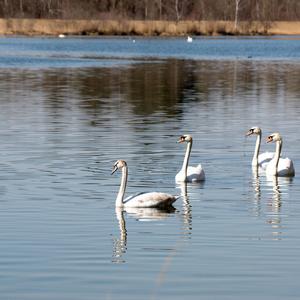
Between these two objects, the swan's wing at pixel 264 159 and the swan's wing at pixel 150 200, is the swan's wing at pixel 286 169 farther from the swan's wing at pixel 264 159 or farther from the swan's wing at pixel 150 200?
the swan's wing at pixel 150 200

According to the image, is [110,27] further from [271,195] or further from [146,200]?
[146,200]

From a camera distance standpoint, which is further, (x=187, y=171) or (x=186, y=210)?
(x=187, y=171)

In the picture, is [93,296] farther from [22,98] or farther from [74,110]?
[22,98]

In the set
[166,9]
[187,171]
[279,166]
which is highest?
[187,171]

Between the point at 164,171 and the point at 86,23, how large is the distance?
235 ft

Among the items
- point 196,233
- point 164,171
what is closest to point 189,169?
point 164,171

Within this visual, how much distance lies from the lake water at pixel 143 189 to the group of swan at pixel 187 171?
0.57 ft

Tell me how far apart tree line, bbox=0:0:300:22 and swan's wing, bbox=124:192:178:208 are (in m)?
82.8

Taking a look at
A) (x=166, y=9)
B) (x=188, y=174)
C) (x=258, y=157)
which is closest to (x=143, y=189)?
(x=188, y=174)

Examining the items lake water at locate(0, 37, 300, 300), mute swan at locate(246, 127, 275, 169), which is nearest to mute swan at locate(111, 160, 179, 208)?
lake water at locate(0, 37, 300, 300)

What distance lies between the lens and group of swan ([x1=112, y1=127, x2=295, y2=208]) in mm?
13945

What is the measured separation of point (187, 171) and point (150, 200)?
7.78 feet

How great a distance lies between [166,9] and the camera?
104 m

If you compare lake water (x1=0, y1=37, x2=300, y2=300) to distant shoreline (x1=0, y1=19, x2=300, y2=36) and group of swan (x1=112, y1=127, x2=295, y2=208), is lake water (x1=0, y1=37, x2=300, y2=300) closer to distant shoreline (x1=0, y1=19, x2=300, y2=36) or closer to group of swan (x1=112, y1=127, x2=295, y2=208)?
group of swan (x1=112, y1=127, x2=295, y2=208)
